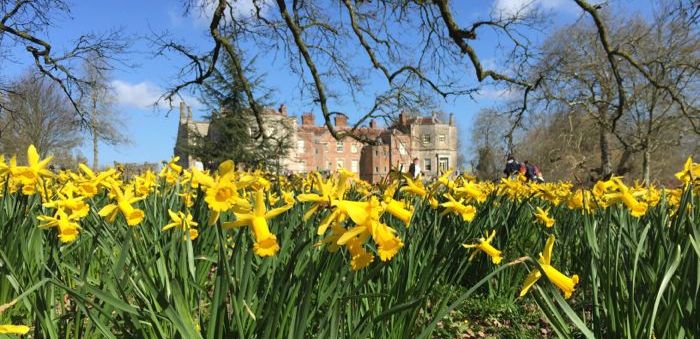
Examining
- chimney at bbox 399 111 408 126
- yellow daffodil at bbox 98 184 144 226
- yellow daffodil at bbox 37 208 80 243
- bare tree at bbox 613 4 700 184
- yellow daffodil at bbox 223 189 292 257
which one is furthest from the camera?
bare tree at bbox 613 4 700 184

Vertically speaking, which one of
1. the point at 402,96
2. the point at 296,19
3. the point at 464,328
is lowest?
the point at 464,328

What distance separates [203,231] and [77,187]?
597 mm

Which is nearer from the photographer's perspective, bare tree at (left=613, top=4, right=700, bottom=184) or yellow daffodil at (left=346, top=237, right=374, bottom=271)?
yellow daffodil at (left=346, top=237, right=374, bottom=271)

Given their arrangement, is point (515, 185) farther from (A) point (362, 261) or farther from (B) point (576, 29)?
(B) point (576, 29)

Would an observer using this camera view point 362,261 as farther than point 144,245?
No

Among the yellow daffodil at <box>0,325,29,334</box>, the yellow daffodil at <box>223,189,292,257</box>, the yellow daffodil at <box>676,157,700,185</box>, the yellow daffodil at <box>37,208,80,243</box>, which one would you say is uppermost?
the yellow daffodil at <box>676,157,700,185</box>

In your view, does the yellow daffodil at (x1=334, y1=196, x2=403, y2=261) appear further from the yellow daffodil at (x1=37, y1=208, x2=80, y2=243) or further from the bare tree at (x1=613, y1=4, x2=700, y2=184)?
the bare tree at (x1=613, y1=4, x2=700, y2=184)

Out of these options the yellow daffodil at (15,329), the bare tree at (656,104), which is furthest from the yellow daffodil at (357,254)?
the bare tree at (656,104)

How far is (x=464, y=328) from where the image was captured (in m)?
2.57

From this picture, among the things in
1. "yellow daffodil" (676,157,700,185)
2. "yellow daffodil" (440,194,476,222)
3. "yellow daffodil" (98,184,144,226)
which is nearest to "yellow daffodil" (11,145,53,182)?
"yellow daffodil" (98,184,144,226)

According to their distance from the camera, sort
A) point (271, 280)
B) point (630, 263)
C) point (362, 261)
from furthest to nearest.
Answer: point (630, 263) < point (271, 280) < point (362, 261)

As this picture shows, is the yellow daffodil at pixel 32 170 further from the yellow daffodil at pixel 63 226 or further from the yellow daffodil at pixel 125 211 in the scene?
the yellow daffodil at pixel 125 211

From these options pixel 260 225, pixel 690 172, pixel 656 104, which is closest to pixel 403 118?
pixel 690 172

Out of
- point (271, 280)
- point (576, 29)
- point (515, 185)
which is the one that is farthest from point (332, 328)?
point (576, 29)
